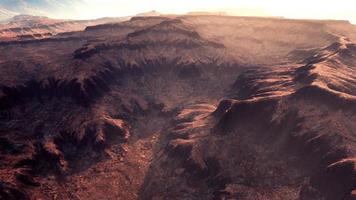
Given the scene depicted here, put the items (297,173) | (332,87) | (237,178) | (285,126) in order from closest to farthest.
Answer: (297,173)
(237,178)
(285,126)
(332,87)

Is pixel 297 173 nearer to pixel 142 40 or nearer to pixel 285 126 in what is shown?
pixel 285 126

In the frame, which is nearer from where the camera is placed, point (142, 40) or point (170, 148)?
point (170, 148)

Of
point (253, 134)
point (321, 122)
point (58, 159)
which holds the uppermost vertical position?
point (321, 122)

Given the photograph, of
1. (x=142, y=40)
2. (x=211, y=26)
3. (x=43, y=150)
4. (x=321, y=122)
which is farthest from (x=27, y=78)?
(x=211, y=26)

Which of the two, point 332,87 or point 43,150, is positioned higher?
point 332,87

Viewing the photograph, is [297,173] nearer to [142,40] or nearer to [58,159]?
[58,159]

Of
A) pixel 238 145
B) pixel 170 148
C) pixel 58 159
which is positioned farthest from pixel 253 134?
pixel 58 159

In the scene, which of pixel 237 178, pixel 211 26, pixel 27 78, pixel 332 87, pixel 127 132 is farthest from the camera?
pixel 211 26
